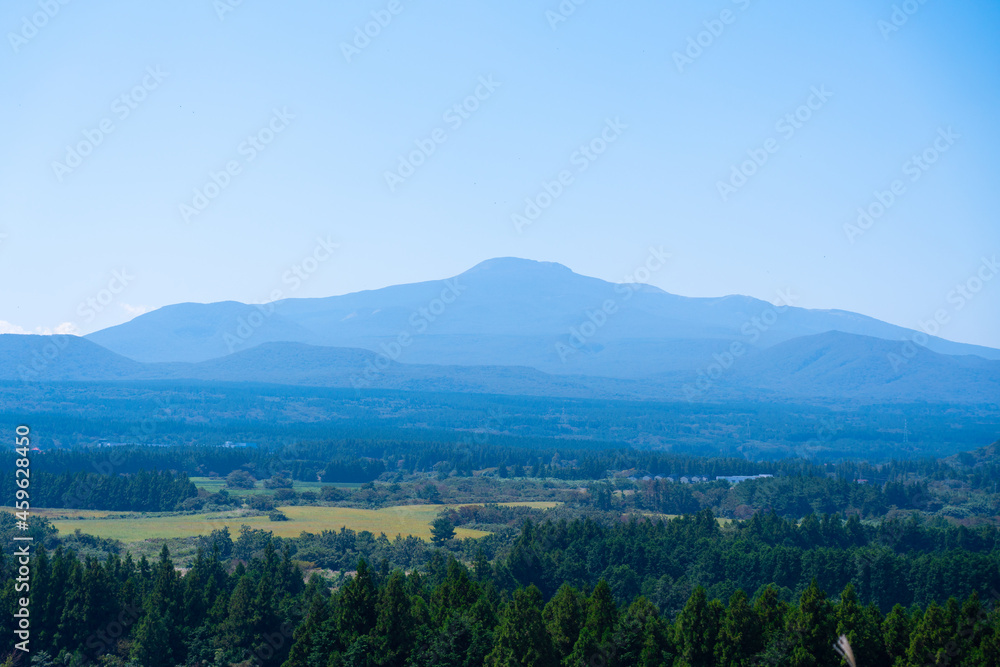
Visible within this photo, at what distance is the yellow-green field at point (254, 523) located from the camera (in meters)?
71.5

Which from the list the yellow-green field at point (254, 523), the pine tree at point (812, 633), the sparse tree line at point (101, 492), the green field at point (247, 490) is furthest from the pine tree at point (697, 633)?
the green field at point (247, 490)

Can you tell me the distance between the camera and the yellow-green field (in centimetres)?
7150

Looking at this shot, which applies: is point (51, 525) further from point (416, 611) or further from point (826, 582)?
point (826, 582)

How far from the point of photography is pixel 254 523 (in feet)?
256

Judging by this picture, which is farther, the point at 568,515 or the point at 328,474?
the point at 328,474

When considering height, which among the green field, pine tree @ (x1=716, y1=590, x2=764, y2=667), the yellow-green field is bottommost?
the yellow-green field

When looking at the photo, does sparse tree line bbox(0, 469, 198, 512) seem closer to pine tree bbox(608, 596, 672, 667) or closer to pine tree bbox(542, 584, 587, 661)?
pine tree bbox(542, 584, 587, 661)

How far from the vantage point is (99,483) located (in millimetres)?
86312

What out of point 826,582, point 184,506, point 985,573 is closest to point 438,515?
point 184,506

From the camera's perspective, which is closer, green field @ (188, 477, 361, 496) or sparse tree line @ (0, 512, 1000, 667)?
sparse tree line @ (0, 512, 1000, 667)

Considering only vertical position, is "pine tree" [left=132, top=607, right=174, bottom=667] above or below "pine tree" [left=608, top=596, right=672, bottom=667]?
below

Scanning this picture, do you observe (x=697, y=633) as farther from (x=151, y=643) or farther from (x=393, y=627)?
(x=151, y=643)

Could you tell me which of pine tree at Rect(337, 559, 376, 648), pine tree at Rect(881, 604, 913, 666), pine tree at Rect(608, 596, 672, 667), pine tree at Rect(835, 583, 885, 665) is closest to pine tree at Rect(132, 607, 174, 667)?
pine tree at Rect(337, 559, 376, 648)

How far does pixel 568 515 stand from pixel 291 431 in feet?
318
